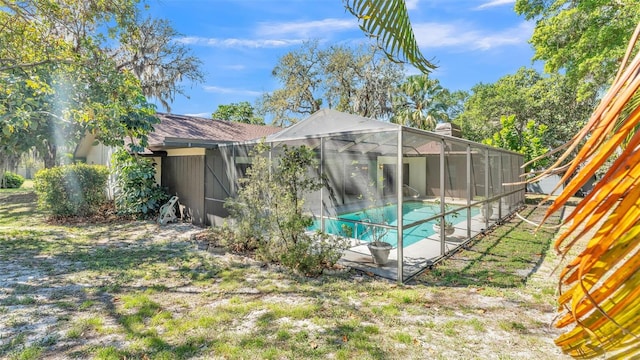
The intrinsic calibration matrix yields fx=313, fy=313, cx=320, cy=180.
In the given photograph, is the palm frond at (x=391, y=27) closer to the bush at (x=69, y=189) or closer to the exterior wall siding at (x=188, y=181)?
the exterior wall siding at (x=188, y=181)

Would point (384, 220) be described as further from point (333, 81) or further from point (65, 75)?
point (333, 81)

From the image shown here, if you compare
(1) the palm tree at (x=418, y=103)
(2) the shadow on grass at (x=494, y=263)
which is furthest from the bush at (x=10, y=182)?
(2) the shadow on grass at (x=494, y=263)

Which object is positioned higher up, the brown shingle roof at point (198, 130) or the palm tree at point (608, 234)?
the brown shingle roof at point (198, 130)

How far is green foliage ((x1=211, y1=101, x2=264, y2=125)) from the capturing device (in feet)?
99.4

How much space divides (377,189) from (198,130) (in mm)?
8946

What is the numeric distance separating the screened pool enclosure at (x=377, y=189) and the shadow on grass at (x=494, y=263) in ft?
0.91

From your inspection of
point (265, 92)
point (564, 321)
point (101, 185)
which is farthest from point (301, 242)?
point (265, 92)

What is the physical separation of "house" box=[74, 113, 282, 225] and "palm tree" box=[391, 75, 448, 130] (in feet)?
32.8

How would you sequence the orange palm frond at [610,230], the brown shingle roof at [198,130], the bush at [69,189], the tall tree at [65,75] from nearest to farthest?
1. the orange palm frond at [610,230]
2. the tall tree at [65,75]
3. the bush at [69,189]
4. the brown shingle roof at [198,130]

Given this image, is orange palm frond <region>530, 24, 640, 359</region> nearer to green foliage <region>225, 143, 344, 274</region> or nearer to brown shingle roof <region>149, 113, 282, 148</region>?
green foliage <region>225, 143, 344, 274</region>

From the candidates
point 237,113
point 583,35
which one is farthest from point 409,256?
point 237,113

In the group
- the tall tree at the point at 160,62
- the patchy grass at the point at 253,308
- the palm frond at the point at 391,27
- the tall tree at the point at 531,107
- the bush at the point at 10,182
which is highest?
the tall tree at the point at 160,62

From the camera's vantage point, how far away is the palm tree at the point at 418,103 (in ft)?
62.7

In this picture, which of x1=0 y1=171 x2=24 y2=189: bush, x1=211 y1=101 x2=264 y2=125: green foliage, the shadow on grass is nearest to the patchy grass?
the shadow on grass
